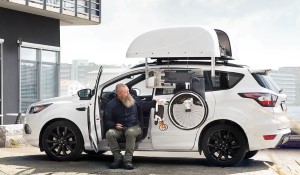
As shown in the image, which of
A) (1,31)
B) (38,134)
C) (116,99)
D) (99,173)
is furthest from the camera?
(1,31)

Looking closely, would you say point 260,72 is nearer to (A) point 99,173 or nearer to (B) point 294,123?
(A) point 99,173

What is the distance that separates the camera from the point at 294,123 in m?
2.95

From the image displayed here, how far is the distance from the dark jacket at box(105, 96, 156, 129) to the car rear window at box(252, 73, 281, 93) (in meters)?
1.70

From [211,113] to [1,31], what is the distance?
12172mm

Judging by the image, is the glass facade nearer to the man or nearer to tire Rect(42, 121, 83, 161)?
tire Rect(42, 121, 83, 161)

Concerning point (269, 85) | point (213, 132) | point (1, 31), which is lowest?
point (213, 132)

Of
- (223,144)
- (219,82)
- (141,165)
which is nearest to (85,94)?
(141,165)

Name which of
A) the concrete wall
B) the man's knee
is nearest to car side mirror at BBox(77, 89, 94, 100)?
the man's knee

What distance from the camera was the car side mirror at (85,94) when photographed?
393 inches

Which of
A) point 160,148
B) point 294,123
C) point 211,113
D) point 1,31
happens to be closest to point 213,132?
point 211,113

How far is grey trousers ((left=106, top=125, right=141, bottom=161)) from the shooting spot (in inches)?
367

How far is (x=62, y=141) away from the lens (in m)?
10.2

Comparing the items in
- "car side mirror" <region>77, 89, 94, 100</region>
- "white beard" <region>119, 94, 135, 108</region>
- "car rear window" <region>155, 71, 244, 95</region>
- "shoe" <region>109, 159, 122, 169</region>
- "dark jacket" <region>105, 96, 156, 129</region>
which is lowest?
"shoe" <region>109, 159, 122, 169</region>

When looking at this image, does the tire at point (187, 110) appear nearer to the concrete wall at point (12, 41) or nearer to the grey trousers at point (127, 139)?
the grey trousers at point (127, 139)
